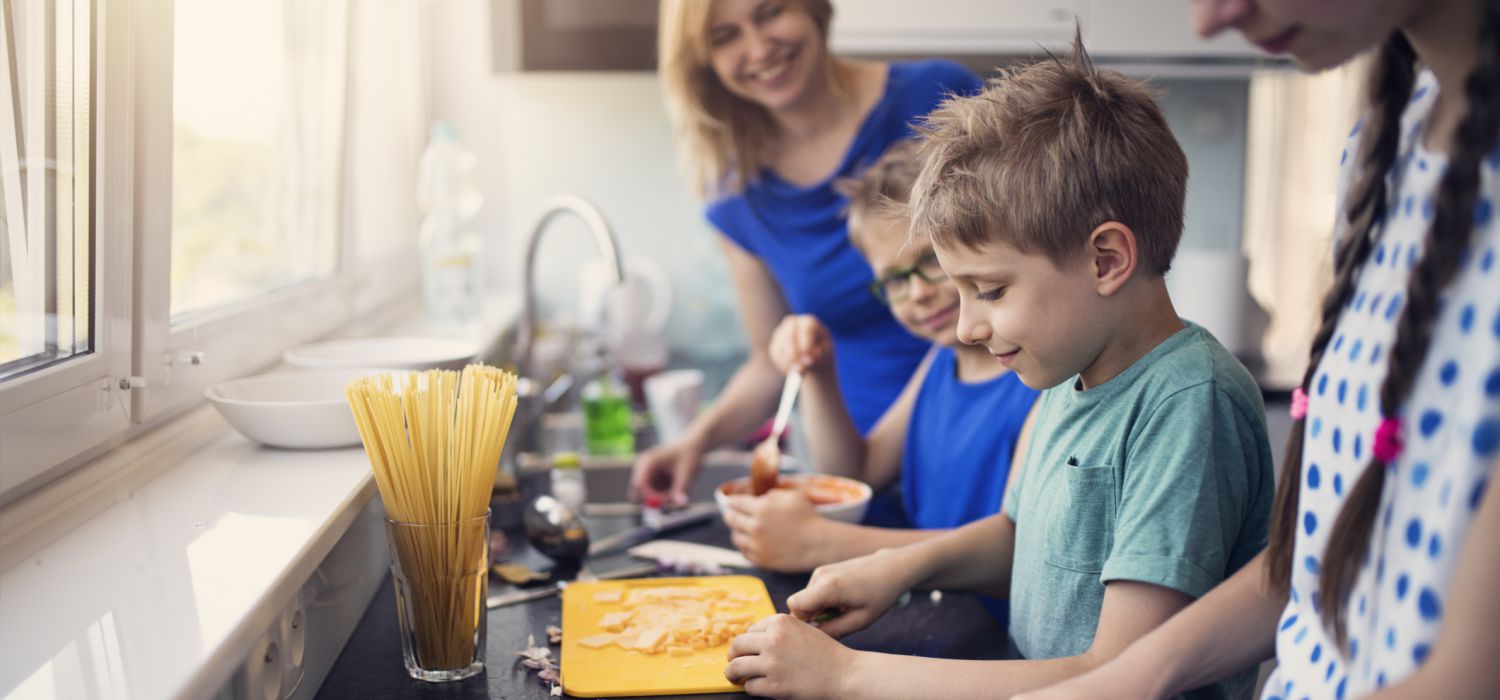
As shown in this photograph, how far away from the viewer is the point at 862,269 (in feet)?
6.14

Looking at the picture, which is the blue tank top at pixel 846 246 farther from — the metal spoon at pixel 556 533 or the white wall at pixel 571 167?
the white wall at pixel 571 167

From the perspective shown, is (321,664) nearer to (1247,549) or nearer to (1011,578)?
(1011,578)

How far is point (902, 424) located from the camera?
171cm

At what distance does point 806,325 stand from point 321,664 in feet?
2.56

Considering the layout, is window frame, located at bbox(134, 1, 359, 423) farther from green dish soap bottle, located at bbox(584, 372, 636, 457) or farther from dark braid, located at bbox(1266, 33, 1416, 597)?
dark braid, located at bbox(1266, 33, 1416, 597)

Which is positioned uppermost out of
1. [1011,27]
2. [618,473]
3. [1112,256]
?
[1011,27]

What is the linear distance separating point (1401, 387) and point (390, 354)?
51.4 inches

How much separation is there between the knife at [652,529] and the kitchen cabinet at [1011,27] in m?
1.55

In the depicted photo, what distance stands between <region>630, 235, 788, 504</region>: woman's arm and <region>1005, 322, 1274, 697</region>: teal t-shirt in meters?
0.73

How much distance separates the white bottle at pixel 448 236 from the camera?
Answer: 2.42 metres

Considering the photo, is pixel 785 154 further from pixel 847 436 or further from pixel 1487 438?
pixel 1487 438

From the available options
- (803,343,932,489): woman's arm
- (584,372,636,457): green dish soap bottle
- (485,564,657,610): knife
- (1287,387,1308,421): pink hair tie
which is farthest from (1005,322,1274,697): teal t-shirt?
(584,372,636,457): green dish soap bottle

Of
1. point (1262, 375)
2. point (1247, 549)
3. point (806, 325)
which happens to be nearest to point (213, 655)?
point (1247, 549)

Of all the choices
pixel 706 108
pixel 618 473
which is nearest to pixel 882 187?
pixel 706 108
